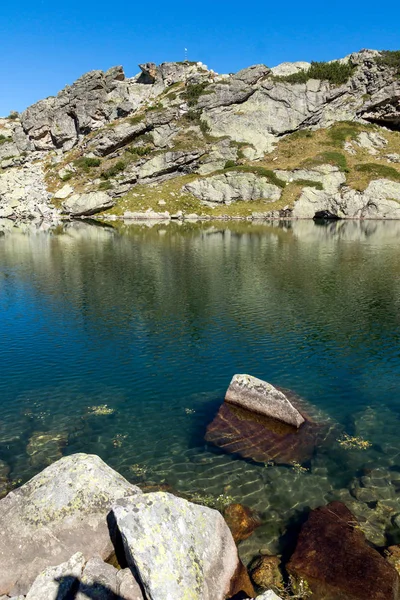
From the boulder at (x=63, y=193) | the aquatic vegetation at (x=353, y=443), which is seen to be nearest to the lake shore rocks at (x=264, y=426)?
the aquatic vegetation at (x=353, y=443)

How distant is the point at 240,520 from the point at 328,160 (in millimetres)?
154673

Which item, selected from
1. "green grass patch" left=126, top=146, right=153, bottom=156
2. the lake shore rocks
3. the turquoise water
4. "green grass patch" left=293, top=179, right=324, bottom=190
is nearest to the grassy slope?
"green grass patch" left=293, top=179, right=324, bottom=190

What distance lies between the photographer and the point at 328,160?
484 ft

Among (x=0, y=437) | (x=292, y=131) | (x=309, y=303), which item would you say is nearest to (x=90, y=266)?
(x=309, y=303)

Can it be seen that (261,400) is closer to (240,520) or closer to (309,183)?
(240,520)

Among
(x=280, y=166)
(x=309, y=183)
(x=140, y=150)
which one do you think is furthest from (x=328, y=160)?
(x=140, y=150)

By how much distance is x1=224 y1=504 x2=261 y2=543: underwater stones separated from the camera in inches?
538

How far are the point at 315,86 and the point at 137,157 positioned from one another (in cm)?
8733

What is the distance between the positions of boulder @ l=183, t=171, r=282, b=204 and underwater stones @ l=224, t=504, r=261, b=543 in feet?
448

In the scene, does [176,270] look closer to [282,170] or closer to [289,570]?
[289,570]

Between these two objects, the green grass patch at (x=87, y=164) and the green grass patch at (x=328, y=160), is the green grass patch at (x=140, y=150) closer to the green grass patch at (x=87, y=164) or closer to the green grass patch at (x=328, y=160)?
the green grass patch at (x=87, y=164)

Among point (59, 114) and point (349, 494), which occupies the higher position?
point (59, 114)

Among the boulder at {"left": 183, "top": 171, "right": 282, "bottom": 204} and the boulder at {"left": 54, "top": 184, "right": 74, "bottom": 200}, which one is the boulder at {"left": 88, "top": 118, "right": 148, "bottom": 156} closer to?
the boulder at {"left": 54, "top": 184, "right": 74, "bottom": 200}

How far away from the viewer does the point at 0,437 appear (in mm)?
19344
